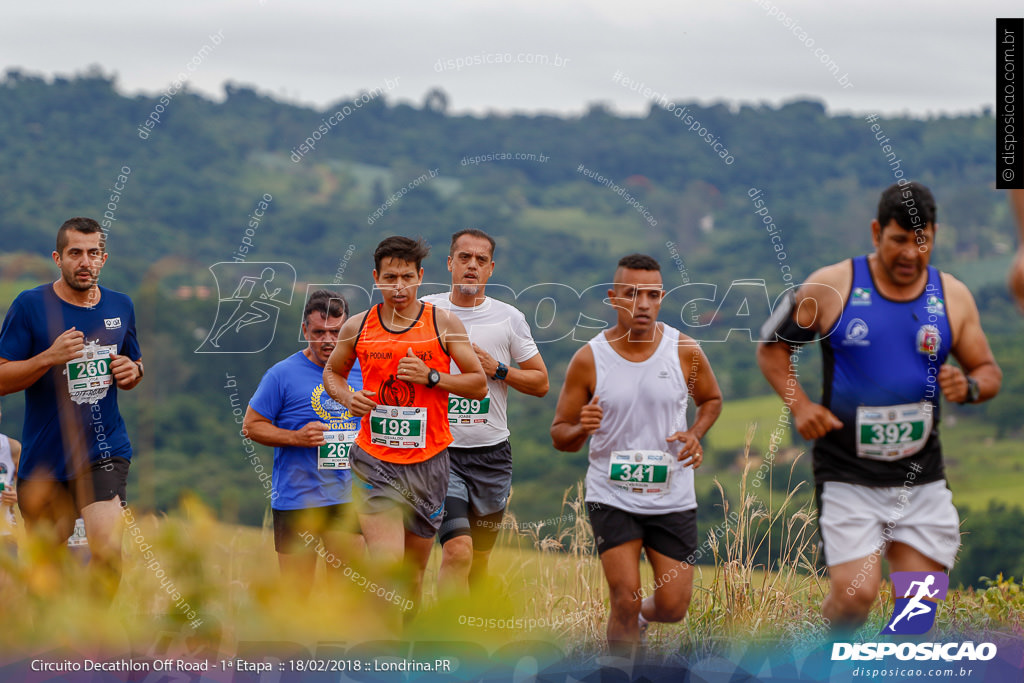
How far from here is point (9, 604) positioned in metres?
2.36

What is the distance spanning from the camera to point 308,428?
5.96 m

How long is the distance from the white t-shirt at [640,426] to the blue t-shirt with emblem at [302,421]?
4.58ft

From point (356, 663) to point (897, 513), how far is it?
262 centimetres

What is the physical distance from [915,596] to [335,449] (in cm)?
295

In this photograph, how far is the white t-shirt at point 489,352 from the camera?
6.14m

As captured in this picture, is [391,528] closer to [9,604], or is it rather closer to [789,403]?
[789,403]

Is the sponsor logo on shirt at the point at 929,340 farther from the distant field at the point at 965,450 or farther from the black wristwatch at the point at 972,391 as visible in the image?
the distant field at the point at 965,450

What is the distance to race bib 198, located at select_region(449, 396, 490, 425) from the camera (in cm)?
613

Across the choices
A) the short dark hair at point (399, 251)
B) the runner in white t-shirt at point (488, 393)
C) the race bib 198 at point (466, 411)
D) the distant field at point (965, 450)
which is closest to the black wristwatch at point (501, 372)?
the runner in white t-shirt at point (488, 393)

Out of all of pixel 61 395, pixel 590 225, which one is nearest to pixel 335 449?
pixel 61 395

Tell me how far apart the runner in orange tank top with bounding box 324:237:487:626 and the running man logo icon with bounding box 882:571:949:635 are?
2090 mm

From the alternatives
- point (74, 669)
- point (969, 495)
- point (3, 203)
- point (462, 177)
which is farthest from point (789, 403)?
point (462, 177)

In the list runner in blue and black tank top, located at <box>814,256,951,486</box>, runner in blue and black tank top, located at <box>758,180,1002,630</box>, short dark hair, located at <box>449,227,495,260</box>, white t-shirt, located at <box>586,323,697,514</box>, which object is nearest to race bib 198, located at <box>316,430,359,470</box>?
short dark hair, located at <box>449,227,495,260</box>

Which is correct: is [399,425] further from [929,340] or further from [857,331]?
[929,340]
